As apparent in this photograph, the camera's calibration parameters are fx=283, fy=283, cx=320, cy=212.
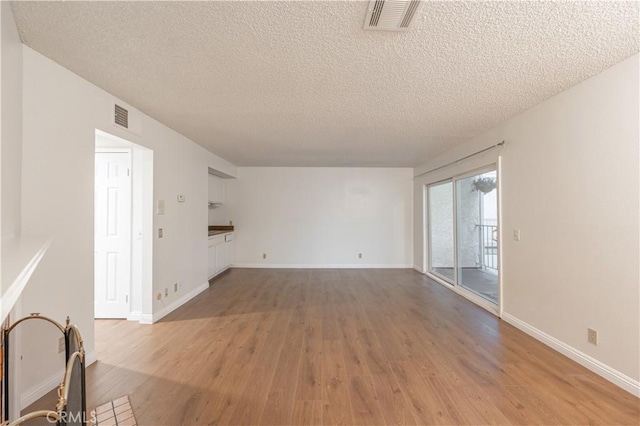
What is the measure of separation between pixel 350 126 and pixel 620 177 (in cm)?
250

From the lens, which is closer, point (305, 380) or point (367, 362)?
point (305, 380)

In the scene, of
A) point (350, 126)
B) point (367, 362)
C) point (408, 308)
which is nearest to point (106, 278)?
point (367, 362)

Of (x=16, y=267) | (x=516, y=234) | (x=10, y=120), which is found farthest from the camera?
(x=516, y=234)

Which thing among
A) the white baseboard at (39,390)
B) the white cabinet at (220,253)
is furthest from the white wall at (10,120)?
the white cabinet at (220,253)

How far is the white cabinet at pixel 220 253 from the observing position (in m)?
5.45

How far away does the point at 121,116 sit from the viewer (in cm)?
278

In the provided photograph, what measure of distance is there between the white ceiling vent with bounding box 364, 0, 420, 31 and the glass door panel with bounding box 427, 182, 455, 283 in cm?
396

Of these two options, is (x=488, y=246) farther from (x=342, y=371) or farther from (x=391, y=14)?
(x=391, y=14)

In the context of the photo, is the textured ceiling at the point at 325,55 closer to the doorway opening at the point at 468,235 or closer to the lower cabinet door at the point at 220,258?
the doorway opening at the point at 468,235

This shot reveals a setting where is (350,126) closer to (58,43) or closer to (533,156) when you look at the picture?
(533,156)

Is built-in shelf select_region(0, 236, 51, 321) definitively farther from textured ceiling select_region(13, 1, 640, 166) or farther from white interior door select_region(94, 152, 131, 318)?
white interior door select_region(94, 152, 131, 318)

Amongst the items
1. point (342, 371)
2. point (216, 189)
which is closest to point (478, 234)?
point (342, 371)

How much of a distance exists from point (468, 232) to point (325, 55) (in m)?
3.73

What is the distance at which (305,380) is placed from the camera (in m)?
2.18
